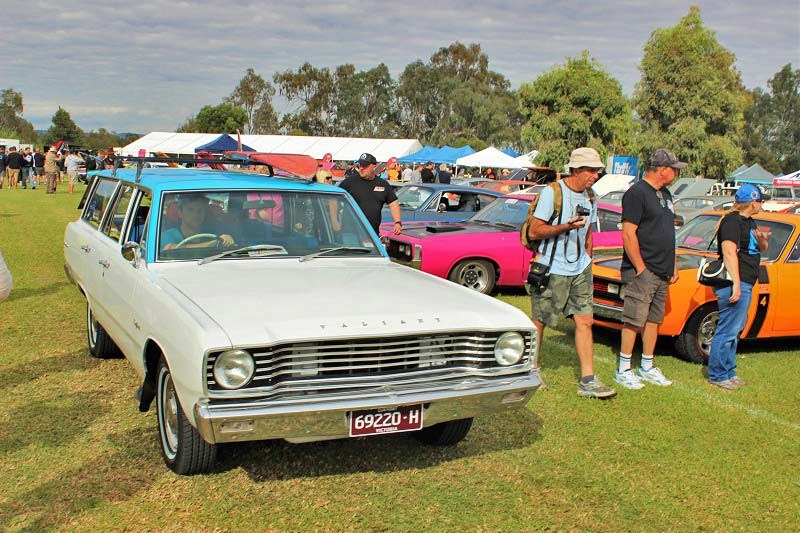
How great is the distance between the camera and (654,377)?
6.34 m

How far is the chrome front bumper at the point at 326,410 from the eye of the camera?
3.52 m

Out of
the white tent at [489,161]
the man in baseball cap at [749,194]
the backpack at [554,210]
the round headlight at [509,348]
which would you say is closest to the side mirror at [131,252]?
the round headlight at [509,348]

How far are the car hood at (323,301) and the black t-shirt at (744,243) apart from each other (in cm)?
275

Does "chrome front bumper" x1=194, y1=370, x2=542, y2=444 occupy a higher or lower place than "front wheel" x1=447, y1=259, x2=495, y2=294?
higher

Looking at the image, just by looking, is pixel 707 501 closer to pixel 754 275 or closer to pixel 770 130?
pixel 754 275

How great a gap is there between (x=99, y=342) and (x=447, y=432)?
10.7 feet

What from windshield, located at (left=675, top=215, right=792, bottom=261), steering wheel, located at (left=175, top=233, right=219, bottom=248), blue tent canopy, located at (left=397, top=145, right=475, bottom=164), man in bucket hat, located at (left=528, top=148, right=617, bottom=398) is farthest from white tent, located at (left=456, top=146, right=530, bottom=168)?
steering wheel, located at (left=175, top=233, right=219, bottom=248)

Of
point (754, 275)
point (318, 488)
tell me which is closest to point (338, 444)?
point (318, 488)

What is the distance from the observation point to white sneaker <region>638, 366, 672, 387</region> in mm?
6320

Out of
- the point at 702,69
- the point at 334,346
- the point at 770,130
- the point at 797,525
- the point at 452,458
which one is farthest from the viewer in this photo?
the point at 770,130

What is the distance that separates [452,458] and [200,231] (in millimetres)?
2206

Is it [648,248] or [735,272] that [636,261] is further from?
[735,272]

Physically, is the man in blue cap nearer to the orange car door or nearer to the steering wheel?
the orange car door

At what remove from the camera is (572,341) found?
791 centimetres
